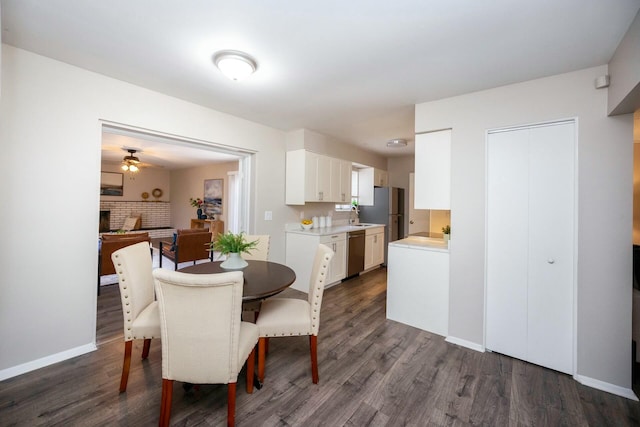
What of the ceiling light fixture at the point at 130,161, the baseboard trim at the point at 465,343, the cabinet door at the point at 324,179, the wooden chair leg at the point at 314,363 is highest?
the ceiling light fixture at the point at 130,161

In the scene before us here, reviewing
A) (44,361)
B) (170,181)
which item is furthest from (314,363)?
(170,181)

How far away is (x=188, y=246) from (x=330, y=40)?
4.36 metres

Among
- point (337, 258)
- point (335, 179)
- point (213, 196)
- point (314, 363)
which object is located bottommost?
point (314, 363)

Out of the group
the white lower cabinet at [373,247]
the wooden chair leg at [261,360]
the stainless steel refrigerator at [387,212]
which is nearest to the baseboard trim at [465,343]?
the wooden chair leg at [261,360]

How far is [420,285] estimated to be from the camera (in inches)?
111

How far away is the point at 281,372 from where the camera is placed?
2053mm

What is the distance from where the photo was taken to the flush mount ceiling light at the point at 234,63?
1950 millimetres

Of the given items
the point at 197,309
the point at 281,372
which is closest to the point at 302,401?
the point at 281,372

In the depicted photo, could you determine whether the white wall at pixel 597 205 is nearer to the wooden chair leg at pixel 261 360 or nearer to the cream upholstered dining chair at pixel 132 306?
the wooden chair leg at pixel 261 360

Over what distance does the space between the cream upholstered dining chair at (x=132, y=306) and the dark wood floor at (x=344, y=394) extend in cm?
25

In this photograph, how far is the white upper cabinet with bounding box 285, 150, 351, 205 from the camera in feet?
12.8

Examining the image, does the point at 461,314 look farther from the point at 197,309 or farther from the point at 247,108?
the point at 247,108

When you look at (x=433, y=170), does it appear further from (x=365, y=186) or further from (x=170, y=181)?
(x=170, y=181)

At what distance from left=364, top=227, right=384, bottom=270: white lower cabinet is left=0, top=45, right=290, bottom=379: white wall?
370cm
